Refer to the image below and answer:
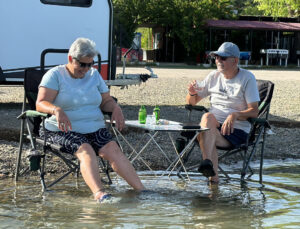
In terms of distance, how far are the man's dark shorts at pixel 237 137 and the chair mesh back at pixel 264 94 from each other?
1.08 ft

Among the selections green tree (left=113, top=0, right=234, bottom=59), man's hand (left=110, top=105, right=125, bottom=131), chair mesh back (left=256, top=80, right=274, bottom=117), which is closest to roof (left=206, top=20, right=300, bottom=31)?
green tree (left=113, top=0, right=234, bottom=59)

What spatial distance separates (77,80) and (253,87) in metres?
1.32

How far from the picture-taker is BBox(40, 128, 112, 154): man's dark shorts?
427 centimetres

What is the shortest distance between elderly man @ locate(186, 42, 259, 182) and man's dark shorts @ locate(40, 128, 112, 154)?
77cm

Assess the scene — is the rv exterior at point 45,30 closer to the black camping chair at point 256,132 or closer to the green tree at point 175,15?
the black camping chair at point 256,132

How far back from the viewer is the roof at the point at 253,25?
1166 inches

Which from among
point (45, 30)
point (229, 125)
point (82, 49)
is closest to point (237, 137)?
point (229, 125)

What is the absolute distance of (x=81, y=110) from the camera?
4426 millimetres

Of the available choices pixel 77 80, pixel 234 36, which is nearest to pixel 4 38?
pixel 77 80

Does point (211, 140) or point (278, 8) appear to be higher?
point (278, 8)

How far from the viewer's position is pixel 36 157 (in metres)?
4.27

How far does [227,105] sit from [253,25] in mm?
26074

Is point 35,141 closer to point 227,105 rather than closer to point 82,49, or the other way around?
point 82,49

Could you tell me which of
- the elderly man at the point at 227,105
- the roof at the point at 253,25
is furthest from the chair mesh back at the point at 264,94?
the roof at the point at 253,25
